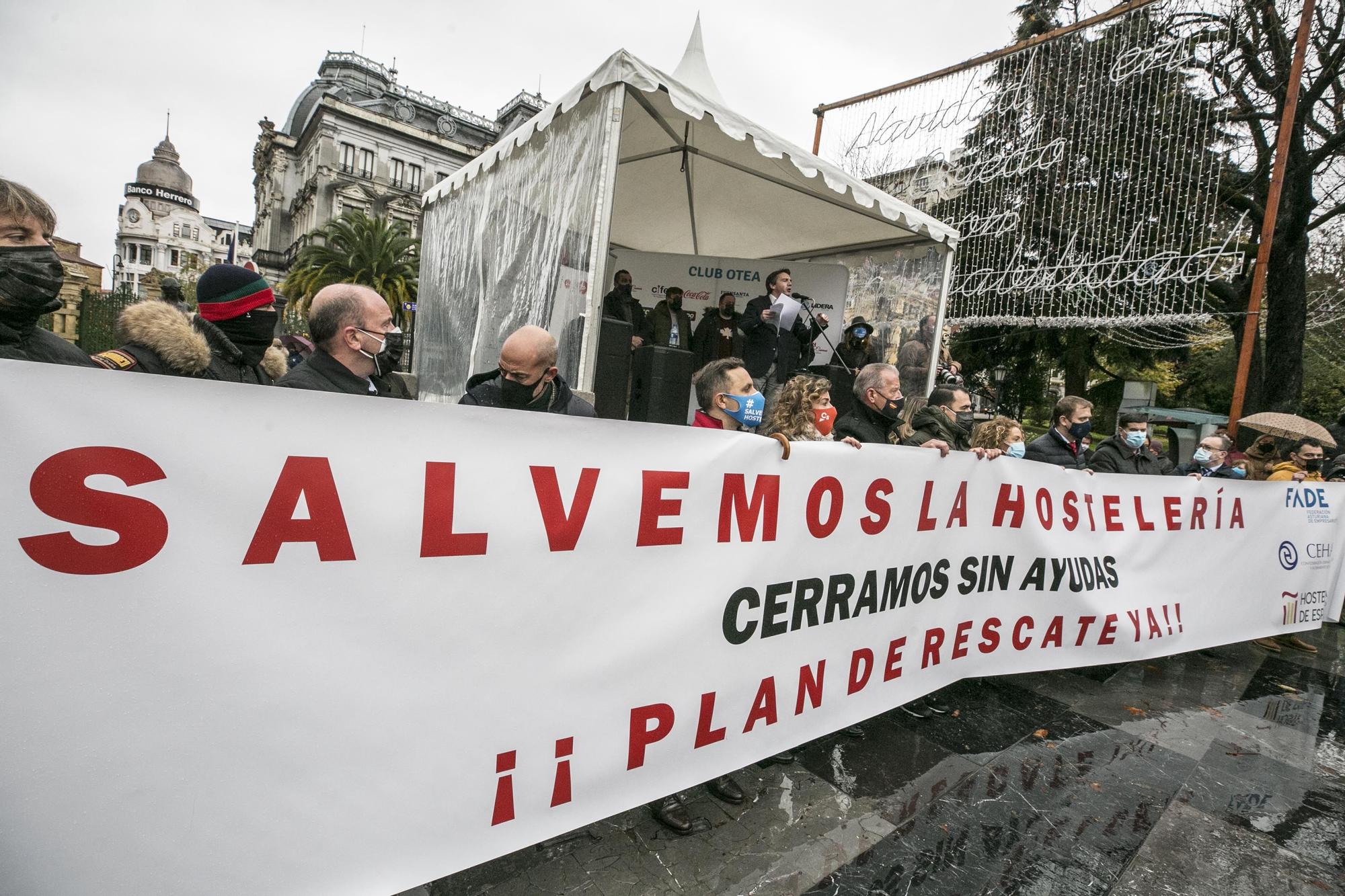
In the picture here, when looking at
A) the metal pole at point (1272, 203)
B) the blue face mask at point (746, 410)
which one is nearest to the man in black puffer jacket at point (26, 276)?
the blue face mask at point (746, 410)

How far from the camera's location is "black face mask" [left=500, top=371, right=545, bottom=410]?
279cm

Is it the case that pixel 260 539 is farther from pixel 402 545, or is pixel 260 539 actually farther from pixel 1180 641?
pixel 1180 641

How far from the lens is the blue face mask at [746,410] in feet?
9.37

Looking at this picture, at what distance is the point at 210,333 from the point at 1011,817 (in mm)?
3372

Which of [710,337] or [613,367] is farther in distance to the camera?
[710,337]

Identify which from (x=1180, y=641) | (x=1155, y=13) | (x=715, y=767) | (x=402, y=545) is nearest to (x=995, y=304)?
(x=1155, y=13)

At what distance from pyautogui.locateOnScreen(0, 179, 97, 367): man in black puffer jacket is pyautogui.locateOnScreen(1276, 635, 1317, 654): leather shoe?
7.33 m

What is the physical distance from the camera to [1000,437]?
12.6 feet

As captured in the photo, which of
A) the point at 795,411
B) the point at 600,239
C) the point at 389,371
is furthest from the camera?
the point at 600,239

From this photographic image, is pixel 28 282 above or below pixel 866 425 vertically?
above

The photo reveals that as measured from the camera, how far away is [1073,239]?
937cm

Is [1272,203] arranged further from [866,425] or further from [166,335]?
[166,335]

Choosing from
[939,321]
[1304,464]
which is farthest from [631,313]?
[1304,464]

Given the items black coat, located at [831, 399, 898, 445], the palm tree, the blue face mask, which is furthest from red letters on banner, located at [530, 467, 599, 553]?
the palm tree
